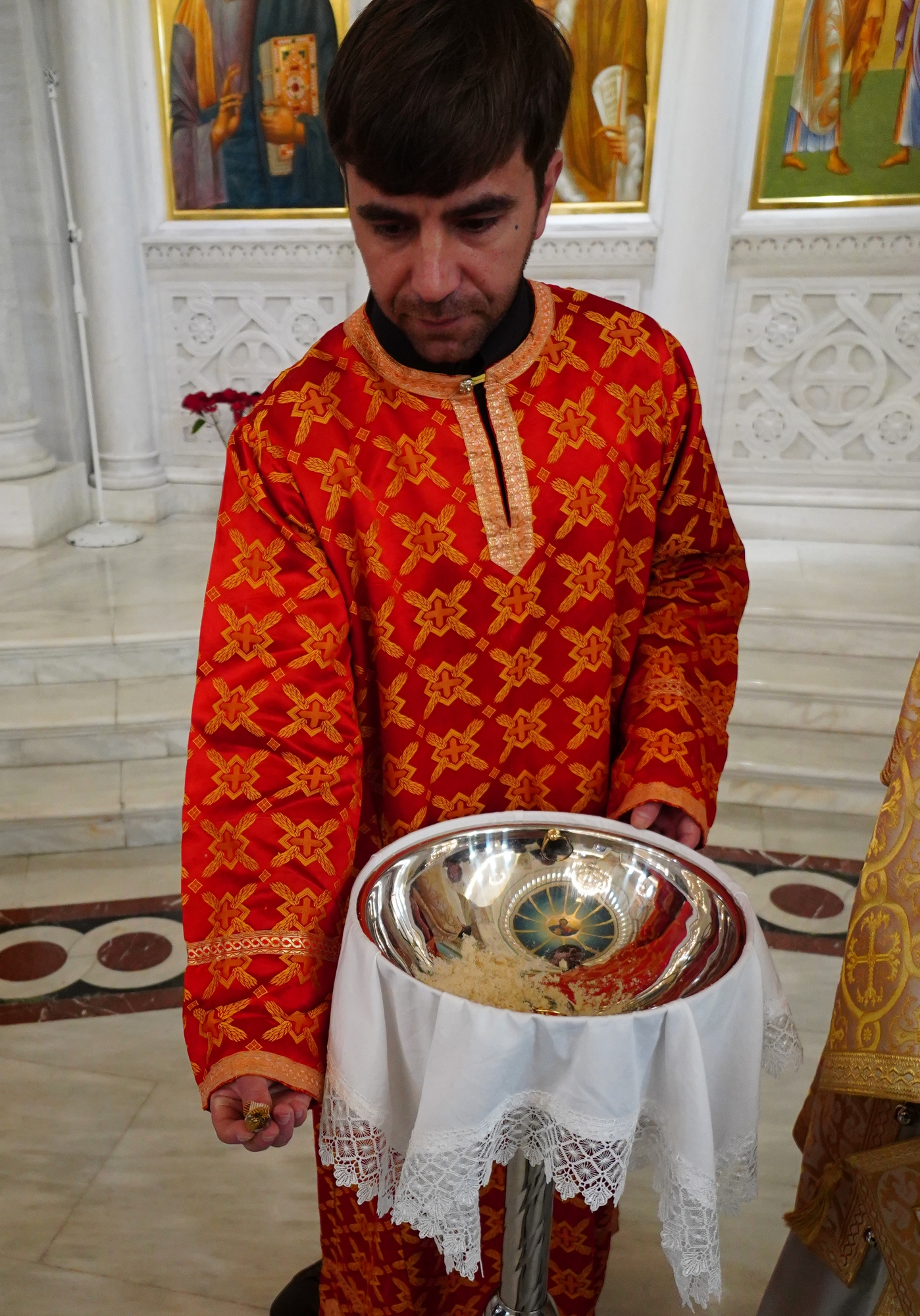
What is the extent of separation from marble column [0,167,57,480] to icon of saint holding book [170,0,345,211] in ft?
3.37

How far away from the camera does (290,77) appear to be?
5590 mm

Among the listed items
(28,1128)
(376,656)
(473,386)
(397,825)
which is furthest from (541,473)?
(28,1128)

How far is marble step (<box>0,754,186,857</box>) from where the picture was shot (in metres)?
3.69

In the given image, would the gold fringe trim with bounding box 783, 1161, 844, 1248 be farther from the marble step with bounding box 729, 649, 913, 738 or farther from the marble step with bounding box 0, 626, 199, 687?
the marble step with bounding box 0, 626, 199, 687

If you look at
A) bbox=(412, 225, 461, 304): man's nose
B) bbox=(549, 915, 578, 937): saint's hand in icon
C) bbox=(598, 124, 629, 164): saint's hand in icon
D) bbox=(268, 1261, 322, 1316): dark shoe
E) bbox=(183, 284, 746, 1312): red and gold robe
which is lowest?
bbox=(268, 1261, 322, 1316): dark shoe

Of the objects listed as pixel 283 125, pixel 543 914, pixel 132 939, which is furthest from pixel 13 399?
pixel 543 914

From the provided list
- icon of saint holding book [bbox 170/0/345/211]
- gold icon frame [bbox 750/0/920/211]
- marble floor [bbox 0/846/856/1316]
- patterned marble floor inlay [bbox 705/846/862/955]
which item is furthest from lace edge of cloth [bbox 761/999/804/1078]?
icon of saint holding book [bbox 170/0/345/211]

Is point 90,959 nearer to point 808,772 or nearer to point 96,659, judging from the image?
point 96,659

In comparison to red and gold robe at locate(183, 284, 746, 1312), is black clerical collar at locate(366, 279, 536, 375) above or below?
above

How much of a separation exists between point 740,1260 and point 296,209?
5234mm

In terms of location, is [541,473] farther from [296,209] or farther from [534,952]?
[296,209]

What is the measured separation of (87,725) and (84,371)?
2763 millimetres

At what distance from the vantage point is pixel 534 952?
1249 millimetres

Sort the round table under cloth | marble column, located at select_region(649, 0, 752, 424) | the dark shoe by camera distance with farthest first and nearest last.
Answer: marble column, located at select_region(649, 0, 752, 424), the dark shoe, the round table under cloth
